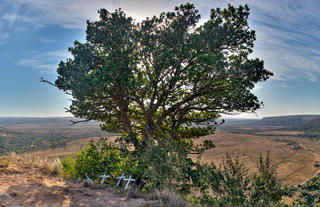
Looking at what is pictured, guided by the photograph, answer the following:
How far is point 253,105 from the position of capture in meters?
10.5

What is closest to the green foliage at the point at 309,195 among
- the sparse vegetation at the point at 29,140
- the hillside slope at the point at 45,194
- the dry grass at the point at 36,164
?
the hillside slope at the point at 45,194

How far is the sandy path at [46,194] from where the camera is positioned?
6.21m

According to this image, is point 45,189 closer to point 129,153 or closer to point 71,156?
point 129,153

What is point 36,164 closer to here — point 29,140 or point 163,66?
point 163,66

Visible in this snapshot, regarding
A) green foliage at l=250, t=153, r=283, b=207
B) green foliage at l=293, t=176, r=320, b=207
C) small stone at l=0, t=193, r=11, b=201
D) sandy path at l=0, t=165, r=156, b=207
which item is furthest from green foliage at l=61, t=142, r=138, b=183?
green foliage at l=293, t=176, r=320, b=207

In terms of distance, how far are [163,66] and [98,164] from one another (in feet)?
18.0

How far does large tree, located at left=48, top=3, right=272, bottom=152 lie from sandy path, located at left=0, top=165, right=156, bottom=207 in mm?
3277

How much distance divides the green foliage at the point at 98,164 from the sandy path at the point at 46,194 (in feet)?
5.38

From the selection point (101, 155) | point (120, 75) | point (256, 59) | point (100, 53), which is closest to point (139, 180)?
point (101, 155)

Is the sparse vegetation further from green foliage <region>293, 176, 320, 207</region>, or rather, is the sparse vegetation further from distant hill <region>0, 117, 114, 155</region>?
green foliage <region>293, 176, 320, 207</region>

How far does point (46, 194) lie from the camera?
269 inches

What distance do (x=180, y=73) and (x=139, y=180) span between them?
544 centimetres

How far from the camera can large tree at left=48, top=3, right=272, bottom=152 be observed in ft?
31.1

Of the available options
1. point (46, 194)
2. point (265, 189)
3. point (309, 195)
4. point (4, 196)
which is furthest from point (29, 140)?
point (265, 189)
